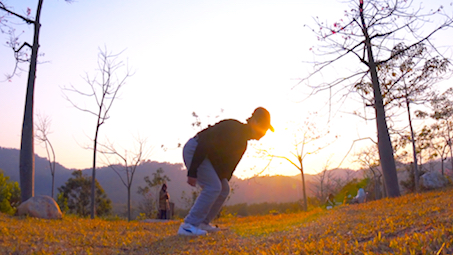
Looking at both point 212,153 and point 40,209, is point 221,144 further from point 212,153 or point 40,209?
point 40,209

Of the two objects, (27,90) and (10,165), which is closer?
(27,90)

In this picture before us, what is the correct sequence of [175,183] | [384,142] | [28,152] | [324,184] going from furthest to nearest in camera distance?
[175,183] < [324,184] < [384,142] < [28,152]

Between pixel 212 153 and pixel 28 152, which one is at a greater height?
pixel 28 152

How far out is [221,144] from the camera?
4672 millimetres

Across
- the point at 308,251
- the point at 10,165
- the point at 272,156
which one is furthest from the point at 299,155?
the point at 10,165

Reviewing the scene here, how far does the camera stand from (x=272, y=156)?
1798 cm

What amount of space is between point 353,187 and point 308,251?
78.8 feet

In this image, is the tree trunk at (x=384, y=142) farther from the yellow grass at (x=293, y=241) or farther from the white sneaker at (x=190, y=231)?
the white sneaker at (x=190, y=231)

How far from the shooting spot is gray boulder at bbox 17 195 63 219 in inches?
318

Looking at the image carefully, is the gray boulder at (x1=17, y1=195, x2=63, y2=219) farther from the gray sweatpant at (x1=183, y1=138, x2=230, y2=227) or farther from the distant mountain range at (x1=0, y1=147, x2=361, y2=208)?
the distant mountain range at (x1=0, y1=147, x2=361, y2=208)

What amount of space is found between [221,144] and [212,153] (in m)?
0.17

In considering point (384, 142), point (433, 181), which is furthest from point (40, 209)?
point (433, 181)

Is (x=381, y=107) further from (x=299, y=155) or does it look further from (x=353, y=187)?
(x=353, y=187)

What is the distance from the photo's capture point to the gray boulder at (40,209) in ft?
26.5
